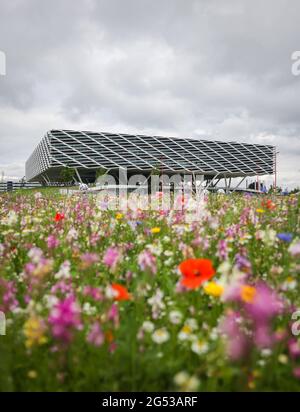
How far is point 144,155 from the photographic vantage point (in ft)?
217

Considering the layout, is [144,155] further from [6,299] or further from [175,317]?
[175,317]

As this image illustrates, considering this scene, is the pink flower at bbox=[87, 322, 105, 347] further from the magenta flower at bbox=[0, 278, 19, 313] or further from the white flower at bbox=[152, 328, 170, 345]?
the magenta flower at bbox=[0, 278, 19, 313]

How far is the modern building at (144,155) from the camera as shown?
5966 centimetres

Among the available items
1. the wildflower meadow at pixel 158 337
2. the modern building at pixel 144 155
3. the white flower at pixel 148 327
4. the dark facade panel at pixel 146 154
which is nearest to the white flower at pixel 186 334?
the wildflower meadow at pixel 158 337

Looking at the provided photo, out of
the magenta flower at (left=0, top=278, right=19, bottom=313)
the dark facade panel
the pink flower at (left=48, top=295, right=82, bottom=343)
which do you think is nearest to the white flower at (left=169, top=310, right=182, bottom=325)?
the pink flower at (left=48, top=295, right=82, bottom=343)

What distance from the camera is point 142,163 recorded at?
212ft

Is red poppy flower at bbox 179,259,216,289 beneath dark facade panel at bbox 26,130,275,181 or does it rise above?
beneath

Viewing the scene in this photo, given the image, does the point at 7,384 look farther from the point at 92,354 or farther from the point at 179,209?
the point at 179,209

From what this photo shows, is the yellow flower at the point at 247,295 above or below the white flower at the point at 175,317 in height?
above

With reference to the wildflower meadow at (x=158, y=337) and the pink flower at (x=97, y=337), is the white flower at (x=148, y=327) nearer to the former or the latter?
the wildflower meadow at (x=158, y=337)

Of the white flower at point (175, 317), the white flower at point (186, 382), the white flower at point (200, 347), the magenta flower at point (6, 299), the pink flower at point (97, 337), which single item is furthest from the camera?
the magenta flower at point (6, 299)

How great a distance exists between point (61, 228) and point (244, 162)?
258ft

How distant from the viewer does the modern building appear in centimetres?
5966
